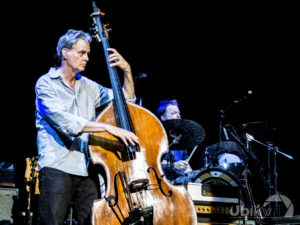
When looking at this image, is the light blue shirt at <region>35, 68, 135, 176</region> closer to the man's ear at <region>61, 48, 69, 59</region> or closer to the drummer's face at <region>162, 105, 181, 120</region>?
the man's ear at <region>61, 48, 69, 59</region>

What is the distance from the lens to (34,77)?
539cm

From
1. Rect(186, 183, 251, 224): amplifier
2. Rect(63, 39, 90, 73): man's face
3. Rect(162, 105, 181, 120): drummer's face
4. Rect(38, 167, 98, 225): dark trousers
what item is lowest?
Rect(186, 183, 251, 224): amplifier

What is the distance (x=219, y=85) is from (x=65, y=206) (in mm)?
6295

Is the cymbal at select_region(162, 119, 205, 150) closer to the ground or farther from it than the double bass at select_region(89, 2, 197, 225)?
farther from it

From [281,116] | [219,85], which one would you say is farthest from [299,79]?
[219,85]

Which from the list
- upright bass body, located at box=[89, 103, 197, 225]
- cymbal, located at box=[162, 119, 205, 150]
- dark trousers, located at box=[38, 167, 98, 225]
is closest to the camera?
upright bass body, located at box=[89, 103, 197, 225]

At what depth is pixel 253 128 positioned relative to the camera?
6.36 meters

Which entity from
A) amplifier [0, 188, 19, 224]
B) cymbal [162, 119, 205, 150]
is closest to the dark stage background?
amplifier [0, 188, 19, 224]

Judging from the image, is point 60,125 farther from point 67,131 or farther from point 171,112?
point 171,112

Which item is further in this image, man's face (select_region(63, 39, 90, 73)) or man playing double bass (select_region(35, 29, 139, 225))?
man's face (select_region(63, 39, 90, 73))

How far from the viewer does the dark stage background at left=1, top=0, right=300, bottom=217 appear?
17.3ft

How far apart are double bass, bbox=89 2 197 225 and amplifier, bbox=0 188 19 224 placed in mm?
2113

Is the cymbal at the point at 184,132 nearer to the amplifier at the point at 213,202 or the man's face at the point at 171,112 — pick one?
the man's face at the point at 171,112
